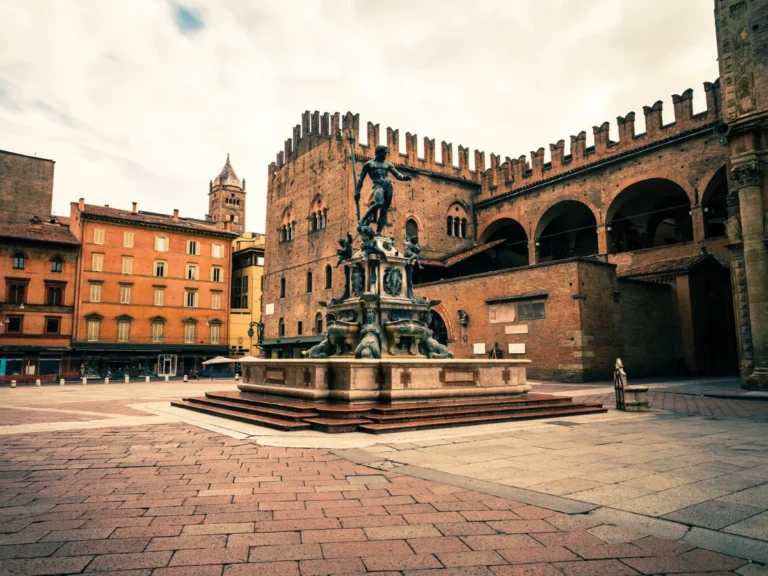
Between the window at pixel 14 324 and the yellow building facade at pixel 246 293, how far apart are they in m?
15.3

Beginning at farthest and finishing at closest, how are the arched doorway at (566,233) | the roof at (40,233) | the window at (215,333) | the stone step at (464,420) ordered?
the window at (215,333) → the roof at (40,233) → the arched doorway at (566,233) → the stone step at (464,420)

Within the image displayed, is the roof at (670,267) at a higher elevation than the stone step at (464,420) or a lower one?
higher

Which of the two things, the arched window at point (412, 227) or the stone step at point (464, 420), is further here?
the arched window at point (412, 227)

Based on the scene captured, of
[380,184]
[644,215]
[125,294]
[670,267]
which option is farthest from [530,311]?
[125,294]

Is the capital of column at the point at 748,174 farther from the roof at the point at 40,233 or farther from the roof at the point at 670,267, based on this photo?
the roof at the point at 40,233

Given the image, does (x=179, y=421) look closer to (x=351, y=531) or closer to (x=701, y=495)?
(x=351, y=531)

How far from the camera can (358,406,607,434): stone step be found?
7.93 meters

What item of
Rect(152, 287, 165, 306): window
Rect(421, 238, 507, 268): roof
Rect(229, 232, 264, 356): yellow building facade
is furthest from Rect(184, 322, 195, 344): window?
Rect(421, 238, 507, 268): roof

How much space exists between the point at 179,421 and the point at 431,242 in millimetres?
28663

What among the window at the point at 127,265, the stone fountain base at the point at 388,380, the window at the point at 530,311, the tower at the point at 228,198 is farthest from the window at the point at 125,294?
the tower at the point at 228,198

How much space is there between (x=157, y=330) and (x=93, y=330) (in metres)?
4.47

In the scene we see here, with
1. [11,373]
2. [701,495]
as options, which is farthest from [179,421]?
[11,373]

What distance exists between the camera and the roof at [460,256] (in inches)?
1361

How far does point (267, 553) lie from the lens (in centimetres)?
315
